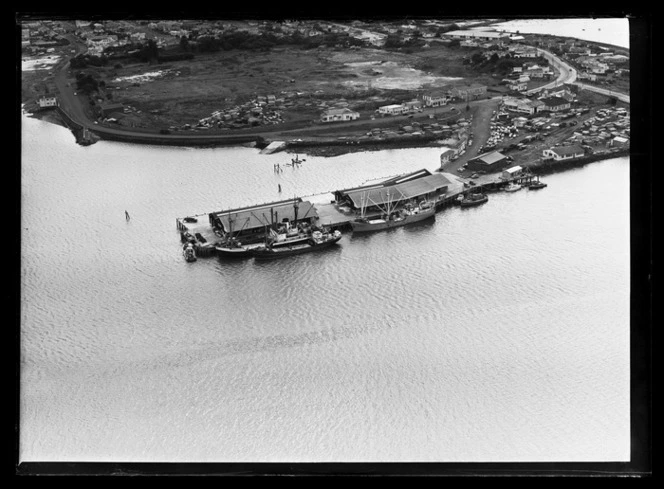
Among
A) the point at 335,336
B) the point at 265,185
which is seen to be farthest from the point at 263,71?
the point at 335,336

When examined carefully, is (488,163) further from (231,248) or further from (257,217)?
(231,248)

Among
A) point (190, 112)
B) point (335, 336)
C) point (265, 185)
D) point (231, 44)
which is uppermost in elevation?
point (231, 44)

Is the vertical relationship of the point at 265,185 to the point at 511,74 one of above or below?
below

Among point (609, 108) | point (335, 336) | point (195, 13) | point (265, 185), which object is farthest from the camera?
point (609, 108)

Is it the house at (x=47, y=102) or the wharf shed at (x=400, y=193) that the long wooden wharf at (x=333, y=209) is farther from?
the house at (x=47, y=102)

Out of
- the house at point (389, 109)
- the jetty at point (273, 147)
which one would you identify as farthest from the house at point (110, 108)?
the house at point (389, 109)

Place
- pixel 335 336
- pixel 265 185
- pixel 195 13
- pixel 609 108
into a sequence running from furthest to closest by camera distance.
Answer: pixel 609 108, pixel 265 185, pixel 335 336, pixel 195 13
